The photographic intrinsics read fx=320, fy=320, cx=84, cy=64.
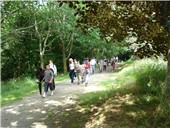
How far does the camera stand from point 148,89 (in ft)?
33.8

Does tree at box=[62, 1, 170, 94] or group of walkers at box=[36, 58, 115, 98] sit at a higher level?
tree at box=[62, 1, 170, 94]

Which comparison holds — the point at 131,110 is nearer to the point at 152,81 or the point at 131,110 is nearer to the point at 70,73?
the point at 152,81

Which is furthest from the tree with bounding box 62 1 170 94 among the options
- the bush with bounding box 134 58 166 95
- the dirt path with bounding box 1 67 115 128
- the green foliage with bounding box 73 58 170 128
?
the dirt path with bounding box 1 67 115 128

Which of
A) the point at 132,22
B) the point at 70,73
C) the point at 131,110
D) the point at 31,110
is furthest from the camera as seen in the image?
the point at 70,73

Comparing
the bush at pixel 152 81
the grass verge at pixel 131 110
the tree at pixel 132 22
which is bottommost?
the grass verge at pixel 131 110

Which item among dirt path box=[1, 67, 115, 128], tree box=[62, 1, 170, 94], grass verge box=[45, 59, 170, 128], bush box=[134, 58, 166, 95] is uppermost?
tree box=[62, 1, 170, 94]

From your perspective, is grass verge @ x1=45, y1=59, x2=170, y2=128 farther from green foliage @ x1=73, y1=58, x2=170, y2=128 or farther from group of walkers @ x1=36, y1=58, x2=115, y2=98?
group of walkers @ x1=36, y1=58, x2=115, y2=98

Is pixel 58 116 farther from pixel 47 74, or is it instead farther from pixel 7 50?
pixel 7 50

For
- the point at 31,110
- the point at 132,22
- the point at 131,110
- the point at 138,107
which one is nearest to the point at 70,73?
the point at 31,110

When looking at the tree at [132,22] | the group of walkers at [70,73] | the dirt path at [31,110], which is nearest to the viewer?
the tree at [132,22]

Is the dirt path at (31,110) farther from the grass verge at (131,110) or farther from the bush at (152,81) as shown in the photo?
the bush at (152,81)

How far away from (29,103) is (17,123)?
11.7 ft

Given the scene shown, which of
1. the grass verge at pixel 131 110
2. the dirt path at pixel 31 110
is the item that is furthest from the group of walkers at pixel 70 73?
the grass verge at pixel 131 110

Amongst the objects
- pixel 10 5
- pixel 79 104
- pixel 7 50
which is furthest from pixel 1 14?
pixel 79 104
